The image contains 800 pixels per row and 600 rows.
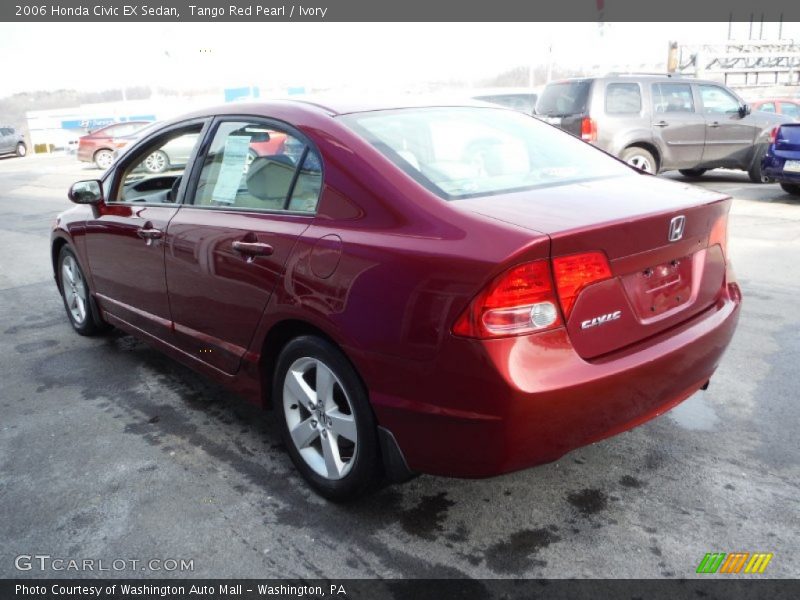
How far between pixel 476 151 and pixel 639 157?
9461 millimetres

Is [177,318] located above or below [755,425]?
above

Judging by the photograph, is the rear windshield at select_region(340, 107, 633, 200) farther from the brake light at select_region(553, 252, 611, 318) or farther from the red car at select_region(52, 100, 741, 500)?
the brake light at select_region(553, 252, 611, 318)

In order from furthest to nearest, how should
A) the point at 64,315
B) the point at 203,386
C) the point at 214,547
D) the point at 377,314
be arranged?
the point at 64,315 < the point at 203,386 < the point at 214,547 < the point at 377,314

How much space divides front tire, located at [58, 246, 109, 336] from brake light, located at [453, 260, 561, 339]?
137 inches

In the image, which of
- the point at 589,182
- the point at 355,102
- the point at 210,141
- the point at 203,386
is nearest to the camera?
the point at 589,182

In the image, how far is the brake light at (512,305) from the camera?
84.7 inches

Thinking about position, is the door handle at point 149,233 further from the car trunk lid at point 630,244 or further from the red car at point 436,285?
the car trunk lid at point 630,244

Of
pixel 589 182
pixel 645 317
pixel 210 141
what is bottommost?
pixel 645 317

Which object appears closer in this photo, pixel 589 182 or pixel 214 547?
pixel 214 547

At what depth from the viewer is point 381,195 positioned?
8.22ft

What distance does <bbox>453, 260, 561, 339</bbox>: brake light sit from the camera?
2.15 metres

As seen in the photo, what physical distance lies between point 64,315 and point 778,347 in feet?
17.8

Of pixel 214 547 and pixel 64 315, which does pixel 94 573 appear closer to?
pixel 214 547

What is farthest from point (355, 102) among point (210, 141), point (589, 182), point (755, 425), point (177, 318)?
point (755, 425)
